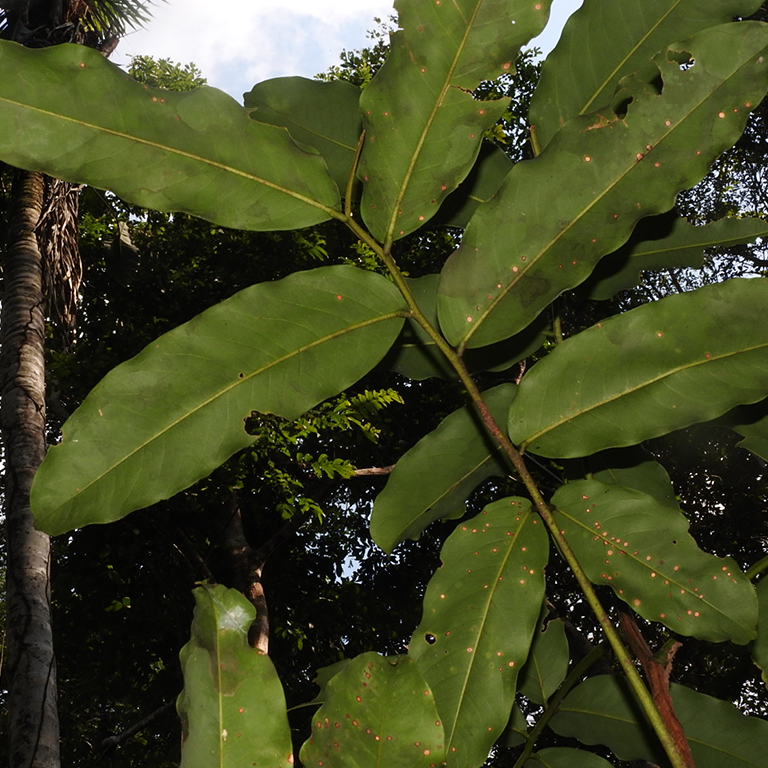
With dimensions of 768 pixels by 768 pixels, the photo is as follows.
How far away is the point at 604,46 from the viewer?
0.54 m

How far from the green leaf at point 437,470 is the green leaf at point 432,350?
29 mm

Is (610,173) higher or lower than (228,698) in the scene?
higher

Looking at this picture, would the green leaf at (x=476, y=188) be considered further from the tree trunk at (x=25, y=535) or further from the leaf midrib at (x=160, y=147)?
the tree trunk at (x=25, y=535)

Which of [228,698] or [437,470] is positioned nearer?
[228,698]

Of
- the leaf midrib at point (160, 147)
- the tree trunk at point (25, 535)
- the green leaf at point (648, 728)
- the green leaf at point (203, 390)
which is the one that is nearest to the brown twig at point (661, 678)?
the green leaf at point (648, 728)

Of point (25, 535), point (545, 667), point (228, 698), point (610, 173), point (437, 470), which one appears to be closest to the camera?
point (228, 698)

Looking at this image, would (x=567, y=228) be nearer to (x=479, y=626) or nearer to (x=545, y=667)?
(x=479, y=626)

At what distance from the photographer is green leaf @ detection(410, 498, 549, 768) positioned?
1.47ft

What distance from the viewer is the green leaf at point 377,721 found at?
1.14 feet

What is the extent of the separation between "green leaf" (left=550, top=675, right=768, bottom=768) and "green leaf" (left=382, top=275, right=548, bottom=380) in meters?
0.26

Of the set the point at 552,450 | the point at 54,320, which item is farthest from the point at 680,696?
the point at 54,320

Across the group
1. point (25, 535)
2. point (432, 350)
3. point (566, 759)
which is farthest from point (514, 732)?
point (25, 535)

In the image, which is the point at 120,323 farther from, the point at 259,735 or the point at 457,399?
the point at 259,735

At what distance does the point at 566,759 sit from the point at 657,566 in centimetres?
22
